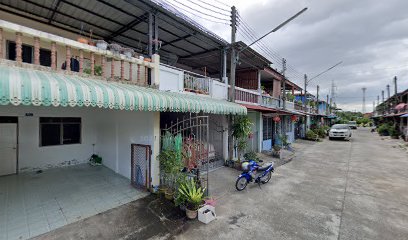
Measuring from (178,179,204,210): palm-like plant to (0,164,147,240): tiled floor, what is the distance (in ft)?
6.01

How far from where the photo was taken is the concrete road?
4.52 metres

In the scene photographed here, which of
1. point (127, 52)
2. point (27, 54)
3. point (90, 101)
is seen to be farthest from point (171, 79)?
point (27, 54)

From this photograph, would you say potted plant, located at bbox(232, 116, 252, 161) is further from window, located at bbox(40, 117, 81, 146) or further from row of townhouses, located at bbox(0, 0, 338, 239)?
window, located at bbox(40, 117, 81, 146)

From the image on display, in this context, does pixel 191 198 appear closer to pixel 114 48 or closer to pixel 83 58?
pixel 83 58

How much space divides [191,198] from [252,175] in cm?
315

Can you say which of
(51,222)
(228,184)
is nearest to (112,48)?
(51,222)

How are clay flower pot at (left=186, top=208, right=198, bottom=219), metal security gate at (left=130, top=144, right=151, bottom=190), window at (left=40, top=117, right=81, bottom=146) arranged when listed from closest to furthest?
clay flower pot at (left=186, top=208, right=198, bottom=219), metal security gate at (left=130, top=144, right=151, bottom=190), window at (left=40, top=117, right=81, bottom=146)

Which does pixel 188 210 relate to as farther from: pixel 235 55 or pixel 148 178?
pixel 235 55

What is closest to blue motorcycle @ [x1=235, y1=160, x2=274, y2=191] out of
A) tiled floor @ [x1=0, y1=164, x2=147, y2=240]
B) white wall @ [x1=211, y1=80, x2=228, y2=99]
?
tiled floor @ [x1=0, y1=164, x2=147, y2=240]

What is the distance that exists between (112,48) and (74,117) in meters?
A: 6.03

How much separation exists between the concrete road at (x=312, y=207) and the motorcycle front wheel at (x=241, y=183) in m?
0.18

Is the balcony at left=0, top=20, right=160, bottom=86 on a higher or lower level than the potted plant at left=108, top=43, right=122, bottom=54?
lower

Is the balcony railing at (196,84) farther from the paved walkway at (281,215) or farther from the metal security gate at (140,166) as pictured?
the paved walkway at (281,215)

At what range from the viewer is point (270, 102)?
15555mm
